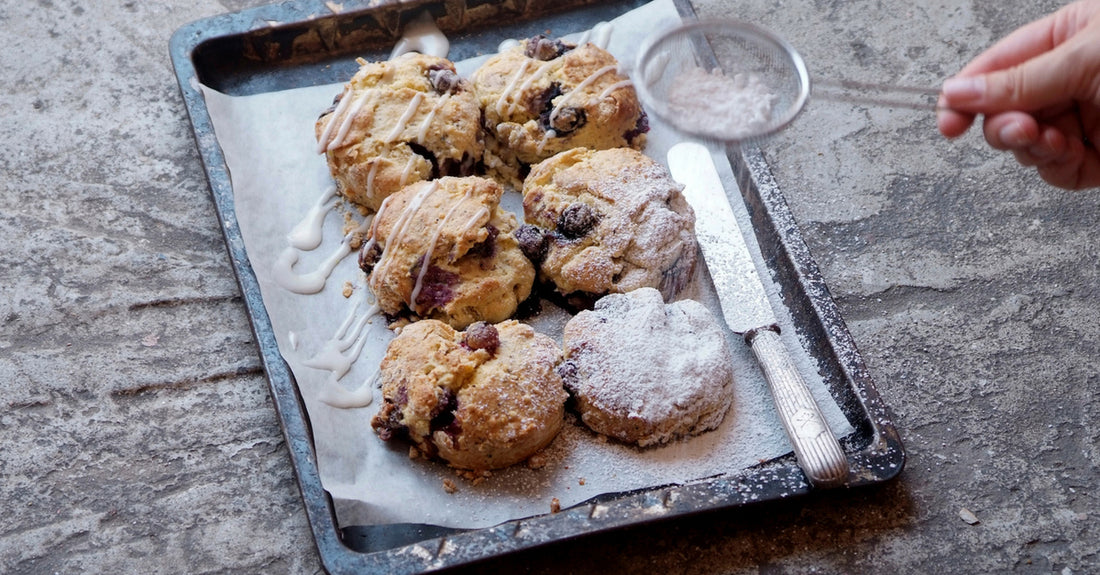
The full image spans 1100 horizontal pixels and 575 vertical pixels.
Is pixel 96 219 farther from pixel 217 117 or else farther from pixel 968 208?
pixel 968 208

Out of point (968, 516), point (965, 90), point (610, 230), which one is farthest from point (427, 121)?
point (968, 516)

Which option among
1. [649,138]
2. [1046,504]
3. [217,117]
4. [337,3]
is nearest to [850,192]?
[649,138]

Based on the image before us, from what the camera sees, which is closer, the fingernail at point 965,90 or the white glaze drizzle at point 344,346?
the fingernail at point 965,90

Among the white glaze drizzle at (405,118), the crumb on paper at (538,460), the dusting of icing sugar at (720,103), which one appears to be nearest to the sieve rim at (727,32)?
the dusting of icing sugar at (720,103)

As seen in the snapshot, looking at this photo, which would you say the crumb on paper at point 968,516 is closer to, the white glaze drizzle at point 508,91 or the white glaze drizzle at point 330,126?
the white glaze drizzle at point 508,91

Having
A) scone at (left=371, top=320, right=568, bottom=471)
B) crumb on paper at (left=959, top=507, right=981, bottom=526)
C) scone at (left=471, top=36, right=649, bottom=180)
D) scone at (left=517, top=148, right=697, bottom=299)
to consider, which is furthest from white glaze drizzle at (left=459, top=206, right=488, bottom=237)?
crumb on paper at (left=959, top=507, right=981, bottom=526)
